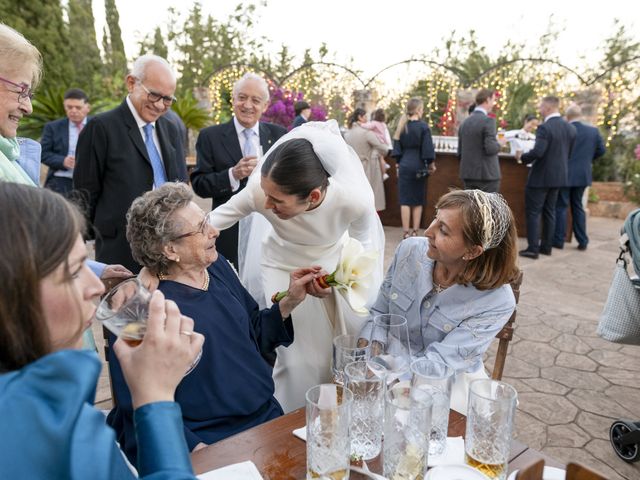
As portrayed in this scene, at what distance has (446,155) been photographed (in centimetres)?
814

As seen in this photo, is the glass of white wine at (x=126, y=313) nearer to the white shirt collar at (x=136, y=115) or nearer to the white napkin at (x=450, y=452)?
the white napkin at (x=450, y=452)

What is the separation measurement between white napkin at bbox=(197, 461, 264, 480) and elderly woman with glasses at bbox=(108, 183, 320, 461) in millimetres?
451

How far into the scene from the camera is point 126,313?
108 cm

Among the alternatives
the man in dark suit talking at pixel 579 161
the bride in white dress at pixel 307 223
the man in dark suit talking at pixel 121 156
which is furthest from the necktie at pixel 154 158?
the man in dark suit talking at pixel 579 161

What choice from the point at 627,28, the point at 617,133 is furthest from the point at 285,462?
the point at 627,28

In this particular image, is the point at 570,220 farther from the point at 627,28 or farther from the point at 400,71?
the point at 627,28

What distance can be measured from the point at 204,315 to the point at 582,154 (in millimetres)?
6721

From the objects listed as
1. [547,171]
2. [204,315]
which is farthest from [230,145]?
[547,171]

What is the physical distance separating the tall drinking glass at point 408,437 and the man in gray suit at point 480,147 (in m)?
5.88

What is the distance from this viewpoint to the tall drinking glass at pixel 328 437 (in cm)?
110

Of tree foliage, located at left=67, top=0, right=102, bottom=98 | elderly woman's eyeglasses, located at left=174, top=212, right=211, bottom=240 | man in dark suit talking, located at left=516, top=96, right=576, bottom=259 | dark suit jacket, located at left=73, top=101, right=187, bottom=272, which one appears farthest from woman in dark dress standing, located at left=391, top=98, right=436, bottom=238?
tree foliage, located at left=67, top=0, right=102, bottom=98

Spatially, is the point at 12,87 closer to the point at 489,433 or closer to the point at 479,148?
the point at 489,433

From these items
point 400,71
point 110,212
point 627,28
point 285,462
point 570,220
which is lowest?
point 570,220

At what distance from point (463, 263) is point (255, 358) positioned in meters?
0.98
